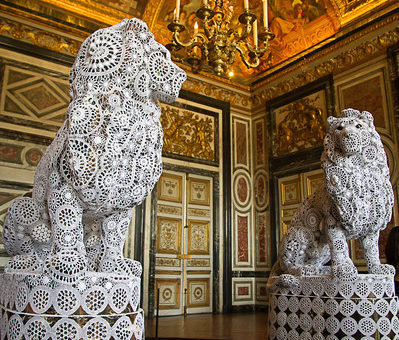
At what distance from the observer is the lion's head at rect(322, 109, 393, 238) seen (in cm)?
263

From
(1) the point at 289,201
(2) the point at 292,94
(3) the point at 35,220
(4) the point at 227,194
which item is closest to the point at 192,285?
(4) the point at 227,194

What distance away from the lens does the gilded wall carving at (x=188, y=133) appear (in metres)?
8.24

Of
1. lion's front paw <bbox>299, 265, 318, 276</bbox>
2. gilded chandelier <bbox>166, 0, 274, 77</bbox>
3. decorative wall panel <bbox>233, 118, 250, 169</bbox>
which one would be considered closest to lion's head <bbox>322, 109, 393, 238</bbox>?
lion's front paw <bbox>299, 265, 318, 276</bbox>

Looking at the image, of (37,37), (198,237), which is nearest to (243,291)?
(198,237)

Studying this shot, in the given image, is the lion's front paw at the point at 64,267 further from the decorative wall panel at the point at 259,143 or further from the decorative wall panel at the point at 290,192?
→ the decorative wall panel at the point at 259,143

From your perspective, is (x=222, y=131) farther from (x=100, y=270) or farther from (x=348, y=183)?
(x=100, y=270)

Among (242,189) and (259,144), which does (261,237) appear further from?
(259,144)

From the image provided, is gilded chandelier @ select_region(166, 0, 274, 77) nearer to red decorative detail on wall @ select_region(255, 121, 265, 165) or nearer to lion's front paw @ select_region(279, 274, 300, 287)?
lion's front paw @ select_region(279, 274, 300, 287)

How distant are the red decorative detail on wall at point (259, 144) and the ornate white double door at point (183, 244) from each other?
164 cm

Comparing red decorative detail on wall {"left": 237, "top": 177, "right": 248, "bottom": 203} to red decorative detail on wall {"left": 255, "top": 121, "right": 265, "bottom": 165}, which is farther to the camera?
red decorative detail on wall {"left": 255, "top": 121, "right": 265, "bottom": 165}

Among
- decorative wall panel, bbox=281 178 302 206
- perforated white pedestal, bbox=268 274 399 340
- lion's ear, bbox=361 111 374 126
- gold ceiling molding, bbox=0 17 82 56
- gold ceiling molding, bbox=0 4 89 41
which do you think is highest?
gold ceiling molding, bbox=0 4 89 41

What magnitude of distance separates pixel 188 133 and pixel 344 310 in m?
6.43

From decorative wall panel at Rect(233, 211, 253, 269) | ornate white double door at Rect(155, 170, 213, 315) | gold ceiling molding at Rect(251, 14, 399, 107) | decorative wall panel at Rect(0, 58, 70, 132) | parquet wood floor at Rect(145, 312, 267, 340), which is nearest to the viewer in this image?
parquet wood floor at Rect(145, 312, 267, 340)

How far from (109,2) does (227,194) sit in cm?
479
